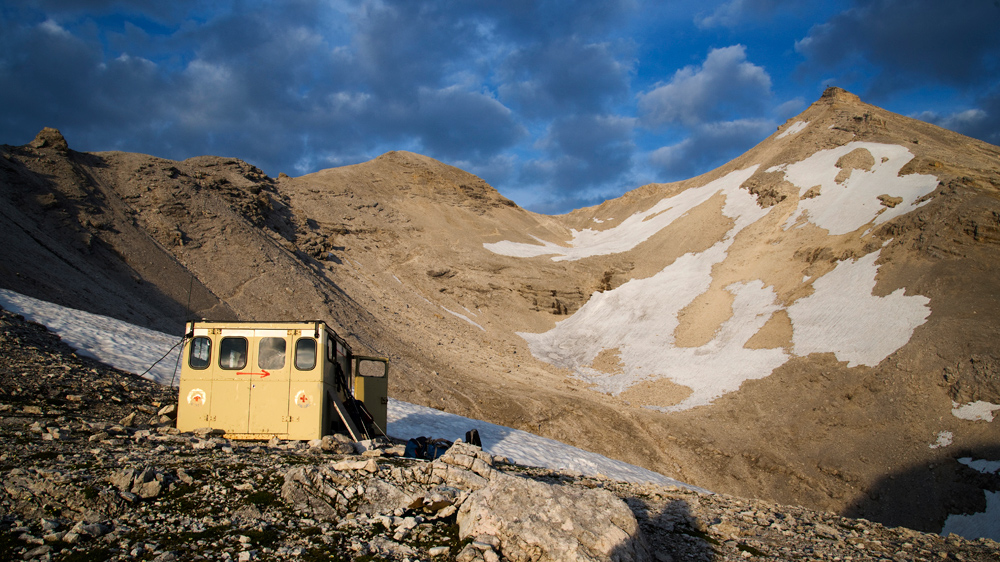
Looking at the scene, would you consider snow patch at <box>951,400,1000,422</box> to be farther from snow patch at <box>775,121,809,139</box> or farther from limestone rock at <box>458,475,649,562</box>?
snow patch at <box>775,121,809,139</box>

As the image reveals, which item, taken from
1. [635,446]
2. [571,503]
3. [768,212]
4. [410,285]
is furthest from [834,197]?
[571,503]

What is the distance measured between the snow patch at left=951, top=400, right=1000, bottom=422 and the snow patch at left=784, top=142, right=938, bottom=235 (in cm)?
1778

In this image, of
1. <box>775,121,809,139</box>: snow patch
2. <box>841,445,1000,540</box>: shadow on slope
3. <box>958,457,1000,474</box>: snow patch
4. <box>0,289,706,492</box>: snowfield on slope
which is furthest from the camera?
<box>775,121,809,139</box>: snow patch

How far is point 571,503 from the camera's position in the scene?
620cm

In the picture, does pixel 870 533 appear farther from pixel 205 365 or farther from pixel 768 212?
pixel 768 212

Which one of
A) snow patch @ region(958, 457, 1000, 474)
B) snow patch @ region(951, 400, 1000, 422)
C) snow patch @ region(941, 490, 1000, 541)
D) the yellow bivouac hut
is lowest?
snow patch @ region(941, 490, 1000, 541)

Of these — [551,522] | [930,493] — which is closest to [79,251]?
[551,522]

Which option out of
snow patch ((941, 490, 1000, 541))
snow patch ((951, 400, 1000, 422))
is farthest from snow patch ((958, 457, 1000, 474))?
snow patch ((951, 400, 1000, 422))

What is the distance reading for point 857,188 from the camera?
41.2m

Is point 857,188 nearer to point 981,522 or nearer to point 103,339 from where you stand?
point 981,522

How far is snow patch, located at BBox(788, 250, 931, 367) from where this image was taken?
2539 centimetres

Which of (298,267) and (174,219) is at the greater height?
(174,219)

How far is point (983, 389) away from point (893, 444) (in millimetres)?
4057

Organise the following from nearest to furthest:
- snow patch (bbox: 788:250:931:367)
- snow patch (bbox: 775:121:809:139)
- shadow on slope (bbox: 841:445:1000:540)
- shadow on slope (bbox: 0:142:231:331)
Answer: shadow on slope (bbox: 841:445:1000:540) → shadow on slope (bbox: 0:142:231:331) → snow patch (bbox: 788:250:931:367) → snow patch (bbox: 775:121:809:139)
